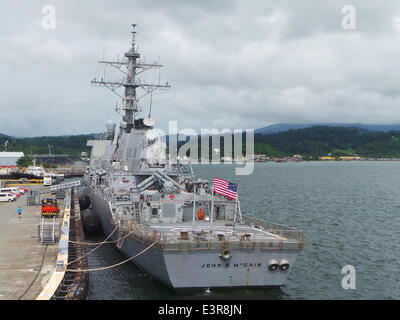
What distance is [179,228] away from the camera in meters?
24.2

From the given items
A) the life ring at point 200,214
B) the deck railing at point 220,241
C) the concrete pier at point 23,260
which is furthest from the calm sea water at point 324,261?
the life ring at point 200,214

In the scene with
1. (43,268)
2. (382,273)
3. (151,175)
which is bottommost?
(382,273)

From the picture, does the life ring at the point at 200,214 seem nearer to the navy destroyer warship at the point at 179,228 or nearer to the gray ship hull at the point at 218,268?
the navy destroyer warship at the point at 179,228

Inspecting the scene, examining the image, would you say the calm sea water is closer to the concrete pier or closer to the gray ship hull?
the gray ship hull

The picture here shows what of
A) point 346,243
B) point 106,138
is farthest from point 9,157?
point 346,243

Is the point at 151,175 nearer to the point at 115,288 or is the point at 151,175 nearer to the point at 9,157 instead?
the point at 115,288

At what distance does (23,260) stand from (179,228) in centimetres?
788

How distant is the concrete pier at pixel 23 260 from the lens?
1742 centimetres

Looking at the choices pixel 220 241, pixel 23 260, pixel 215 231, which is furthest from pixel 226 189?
pixel 23 260
